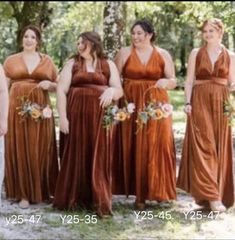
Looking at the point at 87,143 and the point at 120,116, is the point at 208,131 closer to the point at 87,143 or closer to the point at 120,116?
the point at 120,116

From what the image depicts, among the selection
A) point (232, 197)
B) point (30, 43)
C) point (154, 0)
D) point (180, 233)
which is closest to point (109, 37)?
point (30, 43)

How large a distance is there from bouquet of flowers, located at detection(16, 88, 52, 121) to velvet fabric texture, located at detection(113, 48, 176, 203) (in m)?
0.90

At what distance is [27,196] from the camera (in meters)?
7.28

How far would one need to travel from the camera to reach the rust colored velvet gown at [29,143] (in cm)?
719

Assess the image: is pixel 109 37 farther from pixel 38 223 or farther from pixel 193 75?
pixel 38 223

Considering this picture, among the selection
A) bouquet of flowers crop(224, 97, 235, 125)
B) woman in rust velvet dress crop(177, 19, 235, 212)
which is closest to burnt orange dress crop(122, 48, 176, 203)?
woman in rust velvet dress crop(177, 19, 235, 212)

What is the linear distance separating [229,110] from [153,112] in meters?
0.84

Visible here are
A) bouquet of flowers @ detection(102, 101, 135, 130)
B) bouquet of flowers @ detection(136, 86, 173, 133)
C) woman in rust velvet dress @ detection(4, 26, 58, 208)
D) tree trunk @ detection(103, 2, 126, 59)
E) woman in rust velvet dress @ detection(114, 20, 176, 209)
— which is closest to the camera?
bouquet of flowers @ detection(102, 101, 135, 130)

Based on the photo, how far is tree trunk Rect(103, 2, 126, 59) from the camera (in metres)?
10.9

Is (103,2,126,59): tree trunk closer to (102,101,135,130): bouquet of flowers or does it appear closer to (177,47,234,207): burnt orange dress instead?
(177,47,234,207): burnt orange dress


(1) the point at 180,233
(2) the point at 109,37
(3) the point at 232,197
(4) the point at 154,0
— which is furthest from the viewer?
(4) the point at 154,0

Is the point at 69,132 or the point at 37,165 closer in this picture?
the point at 69,132

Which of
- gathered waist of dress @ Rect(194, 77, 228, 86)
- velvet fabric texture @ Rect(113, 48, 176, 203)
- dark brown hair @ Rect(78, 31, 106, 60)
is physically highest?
dark brown hair @ Rect(78, 31, 106, 60)

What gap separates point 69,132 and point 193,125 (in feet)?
4.62
